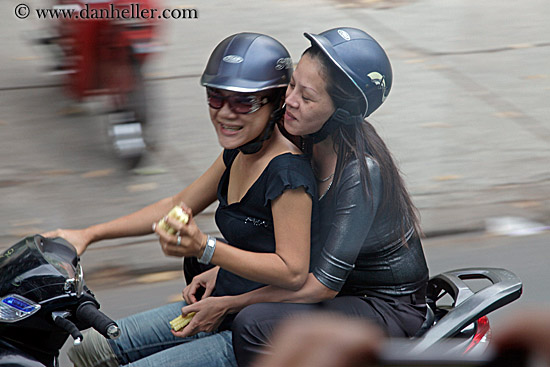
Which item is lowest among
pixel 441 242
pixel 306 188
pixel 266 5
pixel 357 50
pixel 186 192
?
pixel 441 242

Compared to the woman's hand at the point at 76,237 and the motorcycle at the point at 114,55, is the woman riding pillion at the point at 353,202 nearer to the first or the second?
the woman's hand at the point at 76,237

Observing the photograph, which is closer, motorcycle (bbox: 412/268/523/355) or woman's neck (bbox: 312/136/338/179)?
motorcycle (bbox: 412/268/523/355)

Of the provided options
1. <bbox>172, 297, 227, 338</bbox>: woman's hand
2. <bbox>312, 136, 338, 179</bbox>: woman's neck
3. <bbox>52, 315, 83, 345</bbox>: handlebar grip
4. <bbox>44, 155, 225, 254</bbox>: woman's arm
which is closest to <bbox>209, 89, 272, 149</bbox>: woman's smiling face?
<bbox>312, 136, 338, 179</bbox>: woman's neck

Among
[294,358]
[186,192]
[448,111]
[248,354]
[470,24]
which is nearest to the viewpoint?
[294,358]

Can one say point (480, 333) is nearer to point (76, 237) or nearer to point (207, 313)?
point (207, 313)

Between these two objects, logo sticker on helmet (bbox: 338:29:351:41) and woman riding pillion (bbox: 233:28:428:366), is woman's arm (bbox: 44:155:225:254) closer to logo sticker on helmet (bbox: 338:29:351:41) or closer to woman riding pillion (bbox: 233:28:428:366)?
woman riding pillion (bbox: 233:28:428:366)

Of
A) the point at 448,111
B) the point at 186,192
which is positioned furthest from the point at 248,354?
the point at 448,111

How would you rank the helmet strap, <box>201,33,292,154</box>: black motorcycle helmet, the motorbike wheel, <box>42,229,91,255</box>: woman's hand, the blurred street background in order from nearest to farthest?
<box>201,33,292,154</box>: black motorcycle helmet < the helmet strap < <box>42,229,91,255</box>: woman's hand < the blurred street background < the motorbike wheel

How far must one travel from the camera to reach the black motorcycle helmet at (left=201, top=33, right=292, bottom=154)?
7.71 ft

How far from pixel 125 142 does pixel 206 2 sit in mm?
3200

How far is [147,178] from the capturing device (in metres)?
5.43

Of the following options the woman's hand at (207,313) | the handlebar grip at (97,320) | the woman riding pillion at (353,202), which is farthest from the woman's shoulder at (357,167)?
the handlebar grip at (97,320)

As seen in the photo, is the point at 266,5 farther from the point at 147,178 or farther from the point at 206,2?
the point at 147,178

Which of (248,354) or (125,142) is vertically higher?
(248,354)
